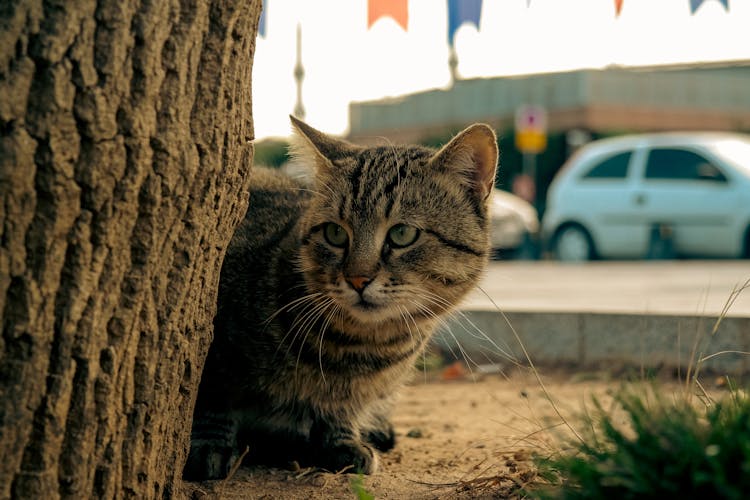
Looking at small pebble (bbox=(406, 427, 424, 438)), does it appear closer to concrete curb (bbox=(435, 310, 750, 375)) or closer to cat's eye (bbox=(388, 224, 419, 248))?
concrete curb (bbox=(435, 310, 750, 375))

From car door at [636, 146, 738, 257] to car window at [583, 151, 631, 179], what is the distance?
0.37 meters

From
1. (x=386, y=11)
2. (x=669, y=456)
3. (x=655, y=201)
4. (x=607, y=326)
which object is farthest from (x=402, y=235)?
(x=655, y=201)

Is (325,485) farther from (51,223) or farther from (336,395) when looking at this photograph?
(51,223)

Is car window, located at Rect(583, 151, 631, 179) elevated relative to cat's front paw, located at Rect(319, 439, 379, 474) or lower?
elevated

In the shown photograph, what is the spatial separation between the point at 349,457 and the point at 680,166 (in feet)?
37.3

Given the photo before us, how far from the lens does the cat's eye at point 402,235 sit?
349cm

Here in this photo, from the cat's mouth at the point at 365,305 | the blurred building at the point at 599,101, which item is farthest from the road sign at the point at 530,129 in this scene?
the cat's mouth at the point at 365,305

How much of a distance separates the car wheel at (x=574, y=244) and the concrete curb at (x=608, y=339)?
356 inches

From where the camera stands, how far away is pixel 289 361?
136 inches

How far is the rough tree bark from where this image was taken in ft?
6.83

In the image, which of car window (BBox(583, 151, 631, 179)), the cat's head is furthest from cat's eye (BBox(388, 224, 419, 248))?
car window (BBox(583, 151, 631, 179))

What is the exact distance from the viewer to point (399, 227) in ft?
11.5

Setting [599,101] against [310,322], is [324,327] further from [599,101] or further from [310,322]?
[599,101]

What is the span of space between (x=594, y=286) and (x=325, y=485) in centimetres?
609
